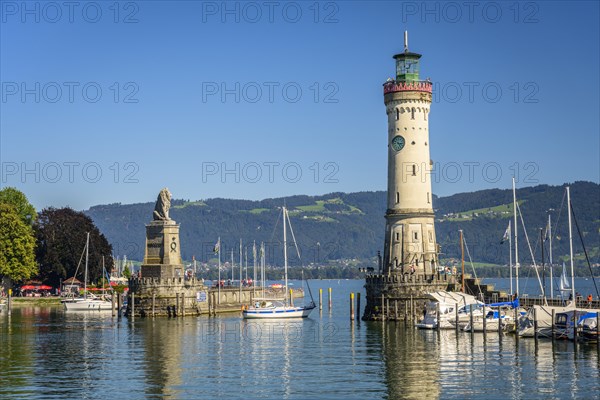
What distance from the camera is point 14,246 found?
131 metres

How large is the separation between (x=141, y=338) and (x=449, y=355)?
2779 centimetres

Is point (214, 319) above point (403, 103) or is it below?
below

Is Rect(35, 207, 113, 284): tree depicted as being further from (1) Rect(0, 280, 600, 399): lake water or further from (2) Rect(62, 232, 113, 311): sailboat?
(1) Rect(0, 280, 600, 399): lake water

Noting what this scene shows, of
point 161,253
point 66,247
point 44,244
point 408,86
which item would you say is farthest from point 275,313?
point 44,244

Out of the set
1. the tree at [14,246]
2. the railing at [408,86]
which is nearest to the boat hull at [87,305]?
the tree at [14,246]

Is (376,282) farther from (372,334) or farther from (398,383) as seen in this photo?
(398,383)

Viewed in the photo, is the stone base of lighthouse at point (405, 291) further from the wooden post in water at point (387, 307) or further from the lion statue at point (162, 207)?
the lion statue at point (162, 207)

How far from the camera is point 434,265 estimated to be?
9081cm

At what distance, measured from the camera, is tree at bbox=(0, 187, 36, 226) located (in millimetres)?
147625

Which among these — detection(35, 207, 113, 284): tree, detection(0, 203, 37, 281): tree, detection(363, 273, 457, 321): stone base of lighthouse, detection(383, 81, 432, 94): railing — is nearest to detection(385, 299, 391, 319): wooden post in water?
detection(363, 273, 457, 321): stone base of lighthouse

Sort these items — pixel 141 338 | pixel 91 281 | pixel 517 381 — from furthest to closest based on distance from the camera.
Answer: pixel 91 281 < pixel 141 338 < pixel 517 381

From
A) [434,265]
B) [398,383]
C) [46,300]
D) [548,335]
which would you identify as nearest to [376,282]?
[434,265]

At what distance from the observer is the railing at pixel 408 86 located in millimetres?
90438

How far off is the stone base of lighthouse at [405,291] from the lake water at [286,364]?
1.57 m
